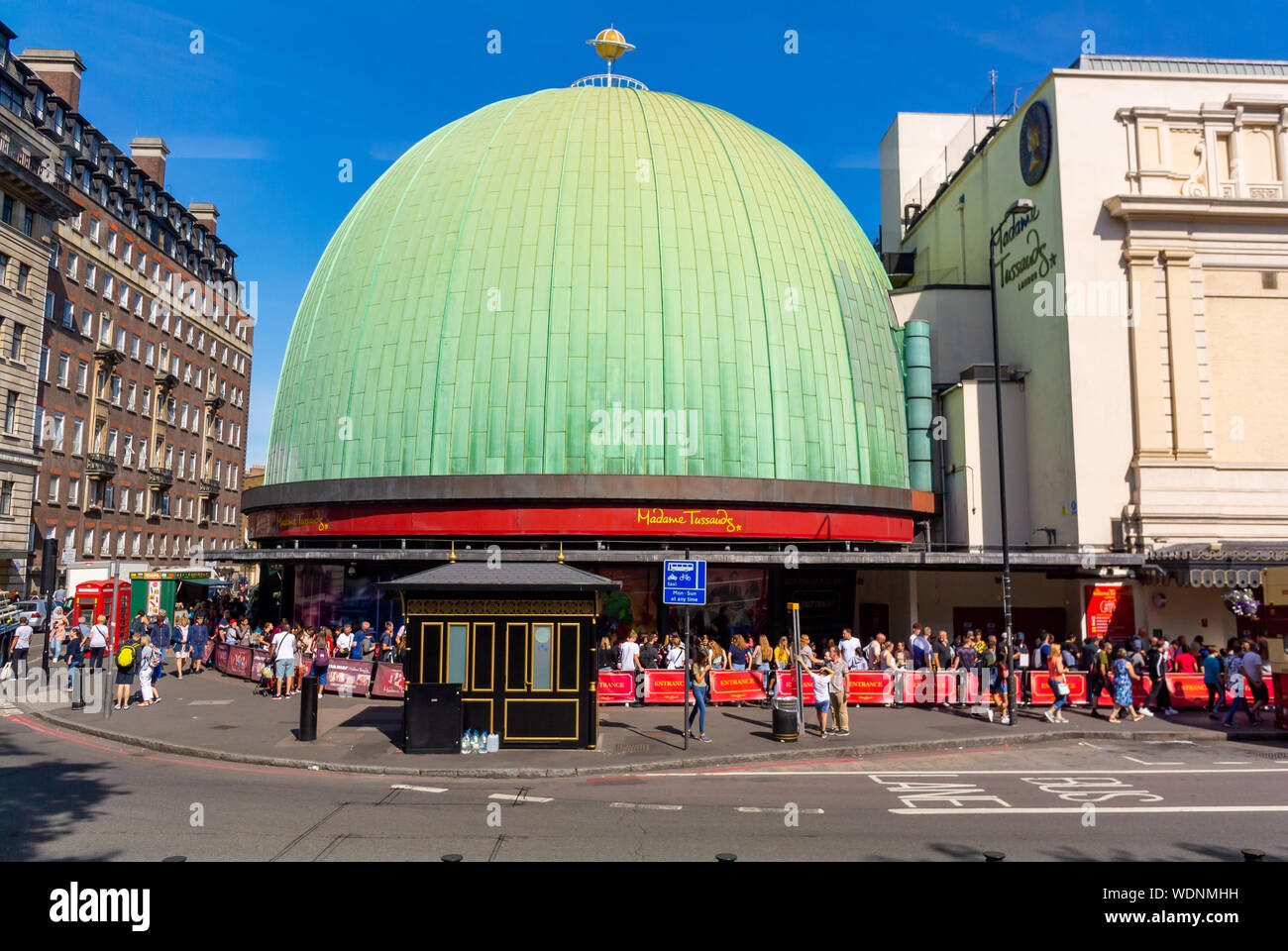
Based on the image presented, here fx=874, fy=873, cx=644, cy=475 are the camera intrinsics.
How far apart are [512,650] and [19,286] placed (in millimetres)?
44980

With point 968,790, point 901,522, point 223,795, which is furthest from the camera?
point 901,522

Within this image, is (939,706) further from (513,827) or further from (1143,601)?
(513,827)

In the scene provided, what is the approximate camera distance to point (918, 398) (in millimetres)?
31453

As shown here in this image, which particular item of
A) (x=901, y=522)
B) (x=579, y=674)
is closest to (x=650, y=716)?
(x=579, y=674)

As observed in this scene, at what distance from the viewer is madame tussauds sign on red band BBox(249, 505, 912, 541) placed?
85.2ft

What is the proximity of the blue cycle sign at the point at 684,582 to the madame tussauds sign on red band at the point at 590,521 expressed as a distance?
855 centimetres

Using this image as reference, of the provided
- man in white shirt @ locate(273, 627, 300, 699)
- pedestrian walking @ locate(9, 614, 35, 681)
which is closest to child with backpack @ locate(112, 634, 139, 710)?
man in white shirt @ locate(273, 627, 300, 699)

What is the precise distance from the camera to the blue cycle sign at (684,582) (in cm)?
1717

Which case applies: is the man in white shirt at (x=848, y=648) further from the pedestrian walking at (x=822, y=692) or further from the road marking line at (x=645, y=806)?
the road marking line at (x=645, y=806)

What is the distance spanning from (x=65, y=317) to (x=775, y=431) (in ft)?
157

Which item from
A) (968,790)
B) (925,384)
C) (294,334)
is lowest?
(968,790)

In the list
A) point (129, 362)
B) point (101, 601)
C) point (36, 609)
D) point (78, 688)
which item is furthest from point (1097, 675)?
point (129, 362)
